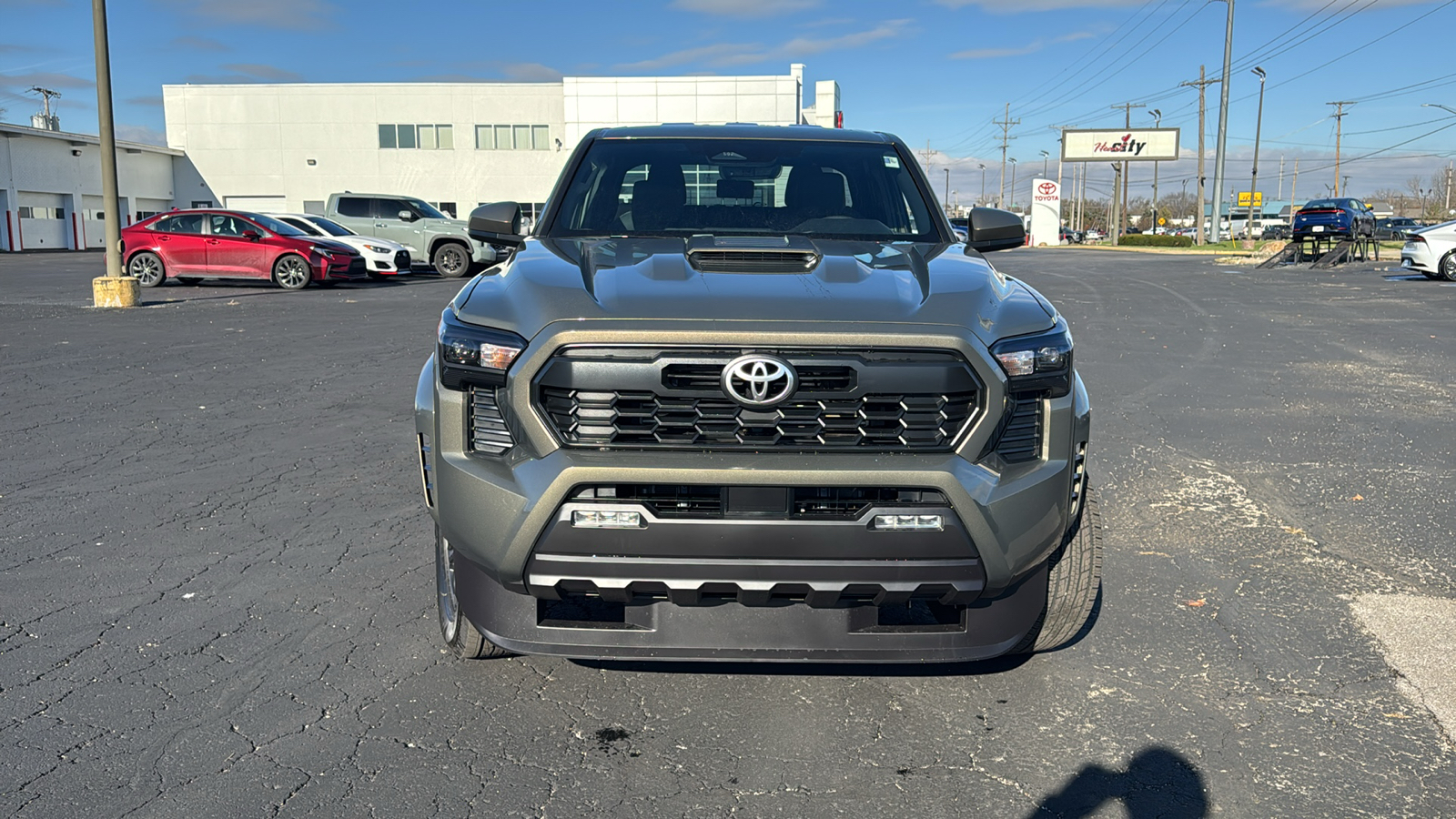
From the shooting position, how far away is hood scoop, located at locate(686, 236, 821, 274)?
3.28 metres

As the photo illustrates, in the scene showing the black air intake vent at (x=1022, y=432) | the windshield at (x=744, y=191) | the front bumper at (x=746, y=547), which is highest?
the windshield at (x=744, y=191)

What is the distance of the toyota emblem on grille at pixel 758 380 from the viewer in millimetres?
2793

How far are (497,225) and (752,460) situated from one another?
198 cm

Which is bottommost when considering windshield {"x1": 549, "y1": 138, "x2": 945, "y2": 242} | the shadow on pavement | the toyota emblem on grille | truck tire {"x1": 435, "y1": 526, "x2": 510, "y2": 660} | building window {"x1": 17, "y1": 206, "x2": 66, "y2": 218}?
the shadow on pavement

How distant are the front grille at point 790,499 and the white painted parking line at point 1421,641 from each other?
68.8 inches

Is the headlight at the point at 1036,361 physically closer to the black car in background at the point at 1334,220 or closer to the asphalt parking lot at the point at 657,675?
the asphalt parking lot at the point at 657,675

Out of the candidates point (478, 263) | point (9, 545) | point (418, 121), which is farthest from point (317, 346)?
point (418, 121)

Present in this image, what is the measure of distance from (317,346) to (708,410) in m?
9.71

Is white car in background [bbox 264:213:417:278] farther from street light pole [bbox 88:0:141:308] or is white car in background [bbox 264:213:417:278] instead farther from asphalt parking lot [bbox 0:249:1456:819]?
asphalt parking lot [bbox 0:249:1456:819]

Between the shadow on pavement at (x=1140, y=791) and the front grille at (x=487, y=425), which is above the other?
the front grille at (x=487, y=425)

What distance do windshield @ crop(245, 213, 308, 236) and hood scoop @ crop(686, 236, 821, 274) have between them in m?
19.0

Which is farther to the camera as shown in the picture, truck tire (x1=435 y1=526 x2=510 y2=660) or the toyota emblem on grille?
truck tire (x1=435 y1=526 x2=510 y2=660)

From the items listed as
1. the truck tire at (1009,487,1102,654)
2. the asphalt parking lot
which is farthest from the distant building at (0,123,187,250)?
the truck tire at (1009,487,1102,654)

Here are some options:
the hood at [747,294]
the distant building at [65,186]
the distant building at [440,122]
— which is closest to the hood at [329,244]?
the hood at [747,294]
